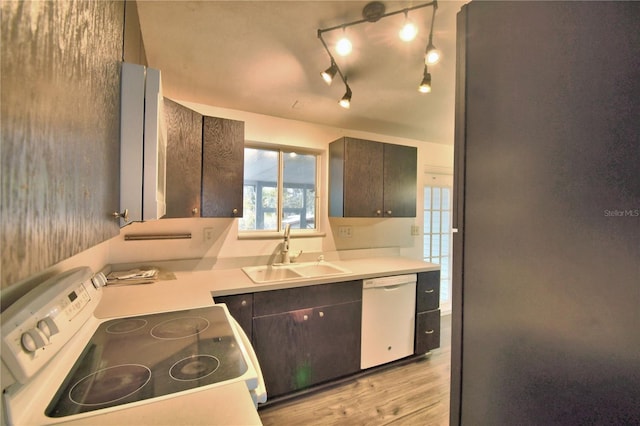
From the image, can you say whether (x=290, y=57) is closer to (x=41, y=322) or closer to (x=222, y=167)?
(x=222, y=167)

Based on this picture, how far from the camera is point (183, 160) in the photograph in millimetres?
1711

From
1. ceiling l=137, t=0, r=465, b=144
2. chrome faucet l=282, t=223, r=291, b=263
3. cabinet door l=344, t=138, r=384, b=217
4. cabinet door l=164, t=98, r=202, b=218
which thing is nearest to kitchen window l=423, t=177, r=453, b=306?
cabinet door l=344, t=138, r=384, b=217

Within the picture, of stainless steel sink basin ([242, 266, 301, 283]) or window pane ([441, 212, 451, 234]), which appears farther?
window pane ([441, 212, 451, 234])

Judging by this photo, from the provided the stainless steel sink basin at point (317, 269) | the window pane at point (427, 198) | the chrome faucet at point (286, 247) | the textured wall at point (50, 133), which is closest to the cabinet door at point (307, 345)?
the stainless steel sink basin at point (317, 269)

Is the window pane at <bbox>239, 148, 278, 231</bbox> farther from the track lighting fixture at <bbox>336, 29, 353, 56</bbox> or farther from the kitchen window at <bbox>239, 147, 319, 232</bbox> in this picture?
the track lighting fixture at <bbox>336, 29, 353, 56</bbox>

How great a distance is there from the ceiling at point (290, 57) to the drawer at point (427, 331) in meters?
1.88

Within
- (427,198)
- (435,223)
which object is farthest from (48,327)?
(435,223)

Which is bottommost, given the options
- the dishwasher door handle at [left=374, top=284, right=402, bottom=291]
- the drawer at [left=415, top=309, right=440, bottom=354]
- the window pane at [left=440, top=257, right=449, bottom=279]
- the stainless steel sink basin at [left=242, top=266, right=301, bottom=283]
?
the drawer at [left=415, top=309, right=440, bottom=354]

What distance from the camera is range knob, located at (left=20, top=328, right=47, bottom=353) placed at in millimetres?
594

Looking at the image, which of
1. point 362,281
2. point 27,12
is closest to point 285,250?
point 362,281

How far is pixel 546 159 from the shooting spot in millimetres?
544

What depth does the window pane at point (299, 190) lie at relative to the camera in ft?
8.55

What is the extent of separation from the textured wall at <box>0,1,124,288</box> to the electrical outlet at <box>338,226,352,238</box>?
2263mm

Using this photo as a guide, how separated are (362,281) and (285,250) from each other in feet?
2.43
